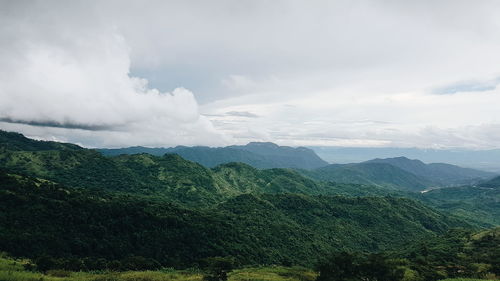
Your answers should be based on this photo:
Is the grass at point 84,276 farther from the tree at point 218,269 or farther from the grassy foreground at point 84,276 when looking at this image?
the tree at point 218,269

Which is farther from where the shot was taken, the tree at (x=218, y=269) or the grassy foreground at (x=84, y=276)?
the tree at (x=218, y=269)

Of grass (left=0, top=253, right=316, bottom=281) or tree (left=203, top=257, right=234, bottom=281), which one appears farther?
tree (left=203, top=257, right=234, bottom=281)

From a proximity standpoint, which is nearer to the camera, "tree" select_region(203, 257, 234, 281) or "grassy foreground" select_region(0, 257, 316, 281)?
"grassy foreground" select_region(0, 257, 316, 281)

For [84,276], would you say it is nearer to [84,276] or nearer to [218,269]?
[84,276]

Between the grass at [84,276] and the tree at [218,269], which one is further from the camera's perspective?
the tree at [218,269]

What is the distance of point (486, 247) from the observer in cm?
12606

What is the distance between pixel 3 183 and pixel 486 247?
738ft

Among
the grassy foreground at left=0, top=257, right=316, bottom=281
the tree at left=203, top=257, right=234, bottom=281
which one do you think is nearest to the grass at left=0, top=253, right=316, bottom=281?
the grassy foreground at left=0, top=257, right=316, bottom=281

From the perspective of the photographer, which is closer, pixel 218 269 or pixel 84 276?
pixel 84 276

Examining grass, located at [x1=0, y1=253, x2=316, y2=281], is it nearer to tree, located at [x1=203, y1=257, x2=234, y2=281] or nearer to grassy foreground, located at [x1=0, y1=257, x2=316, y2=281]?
grassy foreground, located at [x1=0, y1=257, x2=316, y2=281]

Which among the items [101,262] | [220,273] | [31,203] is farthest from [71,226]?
[220,273]

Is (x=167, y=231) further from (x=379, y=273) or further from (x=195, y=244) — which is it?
(x=379, y=273)

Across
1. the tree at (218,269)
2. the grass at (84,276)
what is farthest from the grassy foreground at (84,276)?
the tree at (218,269)

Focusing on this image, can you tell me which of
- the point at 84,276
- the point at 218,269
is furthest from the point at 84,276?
the point at 218,269
